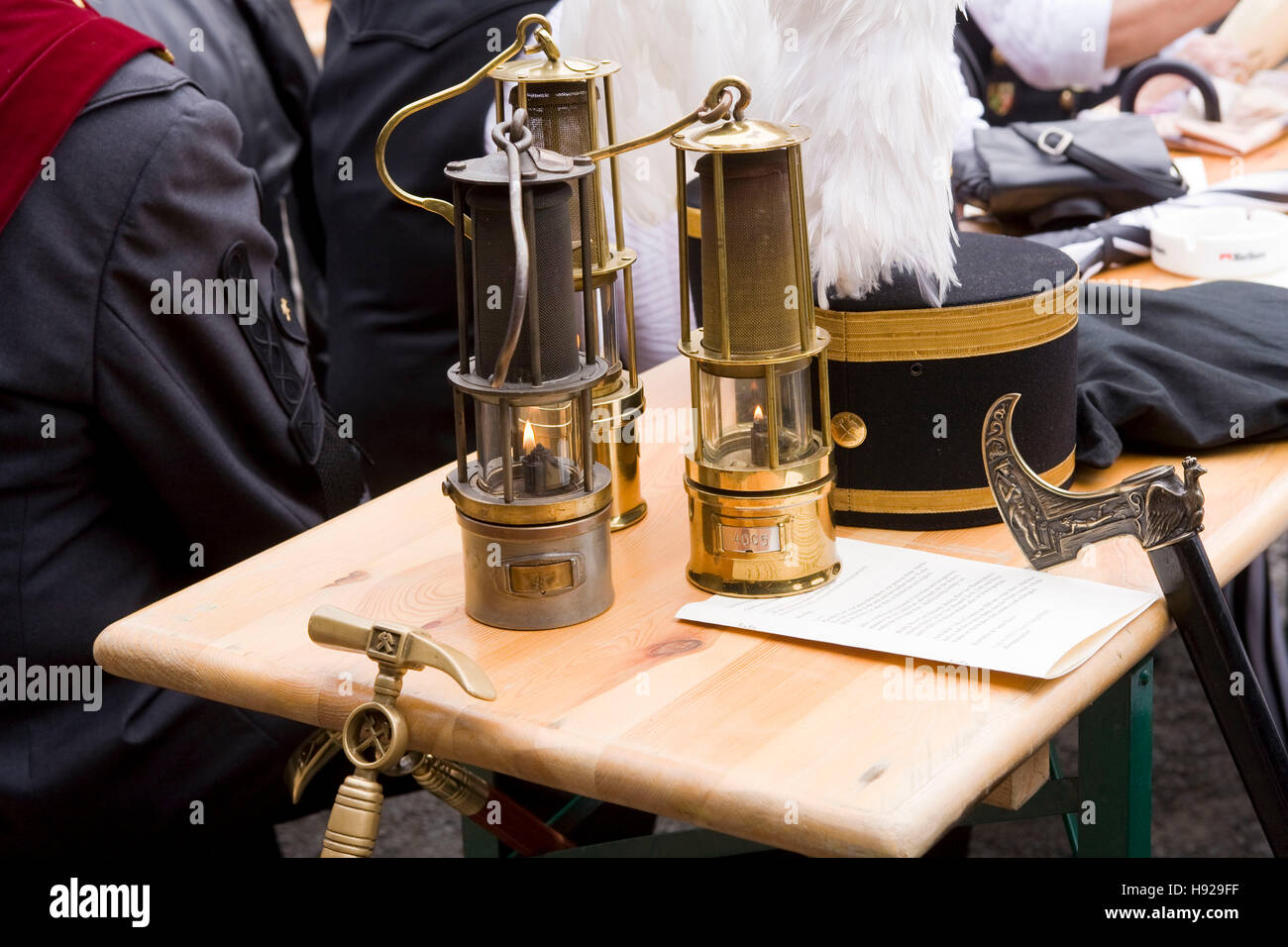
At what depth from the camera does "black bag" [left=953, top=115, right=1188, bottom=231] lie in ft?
6.11

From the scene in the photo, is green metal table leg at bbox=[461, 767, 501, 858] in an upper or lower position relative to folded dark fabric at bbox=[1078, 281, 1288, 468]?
lower

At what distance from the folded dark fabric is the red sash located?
35.9 inches

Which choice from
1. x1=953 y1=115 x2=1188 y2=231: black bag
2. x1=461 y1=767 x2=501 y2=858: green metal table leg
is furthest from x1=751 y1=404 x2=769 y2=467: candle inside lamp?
x1=953 y1=115 x2=1188 y2=231: black bag

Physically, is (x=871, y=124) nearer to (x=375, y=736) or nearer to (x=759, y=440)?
(x=759, y=440)

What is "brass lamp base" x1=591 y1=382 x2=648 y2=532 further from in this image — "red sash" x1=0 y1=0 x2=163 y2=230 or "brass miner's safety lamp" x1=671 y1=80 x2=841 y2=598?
"red sash" x1=0 y1=0 x2=163 y2=230

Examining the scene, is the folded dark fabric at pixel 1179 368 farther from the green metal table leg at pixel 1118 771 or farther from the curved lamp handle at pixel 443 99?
the curved lamp handle at pixel 443 99

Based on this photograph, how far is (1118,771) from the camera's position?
1.24m

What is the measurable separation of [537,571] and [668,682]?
0.12 m

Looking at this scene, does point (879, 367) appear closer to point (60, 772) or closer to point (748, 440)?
point (748, 440)

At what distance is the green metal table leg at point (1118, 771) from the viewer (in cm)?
123

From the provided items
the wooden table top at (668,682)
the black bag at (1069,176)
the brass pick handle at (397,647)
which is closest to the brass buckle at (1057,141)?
the black bag at (1069,176)

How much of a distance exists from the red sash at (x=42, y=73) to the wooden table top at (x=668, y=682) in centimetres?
41

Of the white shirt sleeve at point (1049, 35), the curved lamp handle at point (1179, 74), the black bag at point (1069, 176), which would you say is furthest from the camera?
the white shirt sleeve at point (1049, 35)

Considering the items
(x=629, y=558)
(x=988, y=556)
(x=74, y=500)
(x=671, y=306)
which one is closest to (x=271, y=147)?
(x=671, y=306)
